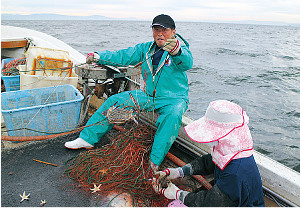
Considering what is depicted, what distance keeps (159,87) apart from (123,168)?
3.90ft

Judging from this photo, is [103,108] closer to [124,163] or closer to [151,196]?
[124,163]

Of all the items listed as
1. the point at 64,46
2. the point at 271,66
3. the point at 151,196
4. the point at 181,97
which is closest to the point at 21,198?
the point at 151,196

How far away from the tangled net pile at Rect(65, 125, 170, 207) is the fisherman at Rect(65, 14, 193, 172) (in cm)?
24

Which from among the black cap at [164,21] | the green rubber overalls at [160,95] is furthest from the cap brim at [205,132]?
the black cap at [164,21]

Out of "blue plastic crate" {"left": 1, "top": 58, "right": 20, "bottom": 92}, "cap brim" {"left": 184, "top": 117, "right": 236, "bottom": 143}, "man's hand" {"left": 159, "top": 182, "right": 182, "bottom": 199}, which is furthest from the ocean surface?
"blue plastic crate" {"left": 1, "top": 58, "right": 20, "bottom": 92}

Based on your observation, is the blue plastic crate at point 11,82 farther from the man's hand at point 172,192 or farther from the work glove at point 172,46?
the man's hand at point 172,192

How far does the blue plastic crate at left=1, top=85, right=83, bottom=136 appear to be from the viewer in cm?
344

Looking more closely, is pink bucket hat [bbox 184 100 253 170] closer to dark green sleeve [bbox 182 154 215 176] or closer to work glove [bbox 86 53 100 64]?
dark green sleeve [bbox 182 154 215 176]

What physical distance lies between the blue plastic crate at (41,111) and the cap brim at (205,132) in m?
2.35

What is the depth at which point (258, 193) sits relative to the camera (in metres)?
2.01

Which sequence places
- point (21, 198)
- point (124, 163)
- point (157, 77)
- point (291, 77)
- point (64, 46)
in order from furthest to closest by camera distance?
point (291, 77)
point (64, 46)
point (157, 77)
point (124, 163)
point (21, 198)

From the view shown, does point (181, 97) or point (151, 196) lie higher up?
point (181, 97)

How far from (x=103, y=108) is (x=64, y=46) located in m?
5.47

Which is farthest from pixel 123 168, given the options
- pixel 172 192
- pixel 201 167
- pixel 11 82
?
pixel 11 82
